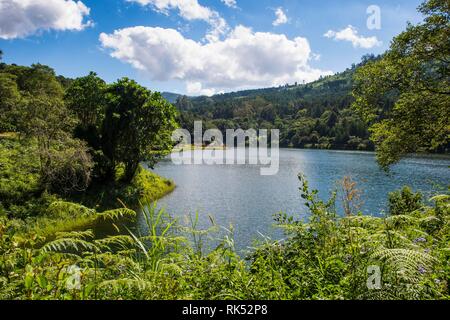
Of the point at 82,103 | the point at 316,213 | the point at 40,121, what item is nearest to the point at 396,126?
the point at 316,213

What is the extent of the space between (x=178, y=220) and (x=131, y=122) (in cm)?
2995

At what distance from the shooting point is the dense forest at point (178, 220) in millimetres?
4238

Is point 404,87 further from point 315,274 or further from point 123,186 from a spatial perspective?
point 123,186

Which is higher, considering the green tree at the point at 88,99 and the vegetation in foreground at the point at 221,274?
the green tree at the point at 88,99

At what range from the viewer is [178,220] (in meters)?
6.18

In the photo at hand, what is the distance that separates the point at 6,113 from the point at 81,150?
7.15 metres

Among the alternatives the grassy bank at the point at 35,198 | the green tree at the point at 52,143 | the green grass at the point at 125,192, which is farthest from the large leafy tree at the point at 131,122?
the green tree at the point at 52,143

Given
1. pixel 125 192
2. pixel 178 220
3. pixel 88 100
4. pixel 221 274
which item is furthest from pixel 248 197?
pixel 221 274

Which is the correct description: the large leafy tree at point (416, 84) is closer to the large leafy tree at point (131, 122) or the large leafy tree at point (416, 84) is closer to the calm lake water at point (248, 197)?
the calm lake water at point (248, 197)

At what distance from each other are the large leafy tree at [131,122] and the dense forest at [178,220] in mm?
113

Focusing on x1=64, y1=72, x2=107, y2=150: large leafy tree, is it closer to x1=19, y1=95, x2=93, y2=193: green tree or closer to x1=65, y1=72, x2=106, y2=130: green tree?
x1=65, y1=72, x2=106, y2=130: green tree

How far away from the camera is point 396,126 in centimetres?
1758

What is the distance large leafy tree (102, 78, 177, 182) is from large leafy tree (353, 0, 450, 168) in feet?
73.4

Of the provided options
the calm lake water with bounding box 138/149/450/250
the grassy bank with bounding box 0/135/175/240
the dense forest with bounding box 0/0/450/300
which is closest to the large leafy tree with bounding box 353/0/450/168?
the dense forest with bounding box 0/0/450/300
